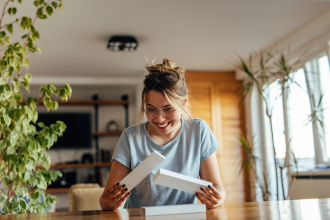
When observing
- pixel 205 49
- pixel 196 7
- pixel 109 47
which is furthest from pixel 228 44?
pixel 109 47

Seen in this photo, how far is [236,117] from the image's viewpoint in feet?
18.2

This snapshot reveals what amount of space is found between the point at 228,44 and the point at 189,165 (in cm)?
312

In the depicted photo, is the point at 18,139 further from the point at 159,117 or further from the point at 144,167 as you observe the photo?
the point at 144,167

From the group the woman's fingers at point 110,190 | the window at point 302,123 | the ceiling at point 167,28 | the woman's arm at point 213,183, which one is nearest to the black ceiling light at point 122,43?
the ceiling at point 167,28

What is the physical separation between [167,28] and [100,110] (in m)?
3.13

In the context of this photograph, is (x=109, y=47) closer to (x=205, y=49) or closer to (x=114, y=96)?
(x=205, y=49)

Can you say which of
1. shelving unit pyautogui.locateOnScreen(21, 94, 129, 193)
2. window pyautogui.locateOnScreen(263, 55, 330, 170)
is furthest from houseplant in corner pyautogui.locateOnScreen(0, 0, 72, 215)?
shelving unit pyautogui.locateOnScreen(21, 94, 129, 193)

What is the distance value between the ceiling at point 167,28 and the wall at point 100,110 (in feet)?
4.18

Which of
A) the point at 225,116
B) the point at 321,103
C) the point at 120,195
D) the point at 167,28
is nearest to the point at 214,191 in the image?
the point at 120,195

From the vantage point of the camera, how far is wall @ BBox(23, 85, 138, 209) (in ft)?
19.9

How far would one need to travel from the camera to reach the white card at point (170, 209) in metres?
1.02

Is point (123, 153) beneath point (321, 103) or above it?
beneath

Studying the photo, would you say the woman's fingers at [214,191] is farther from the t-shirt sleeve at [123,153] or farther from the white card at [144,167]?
the t-shirt sleeve at [123,153]

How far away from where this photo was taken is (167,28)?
364cm
